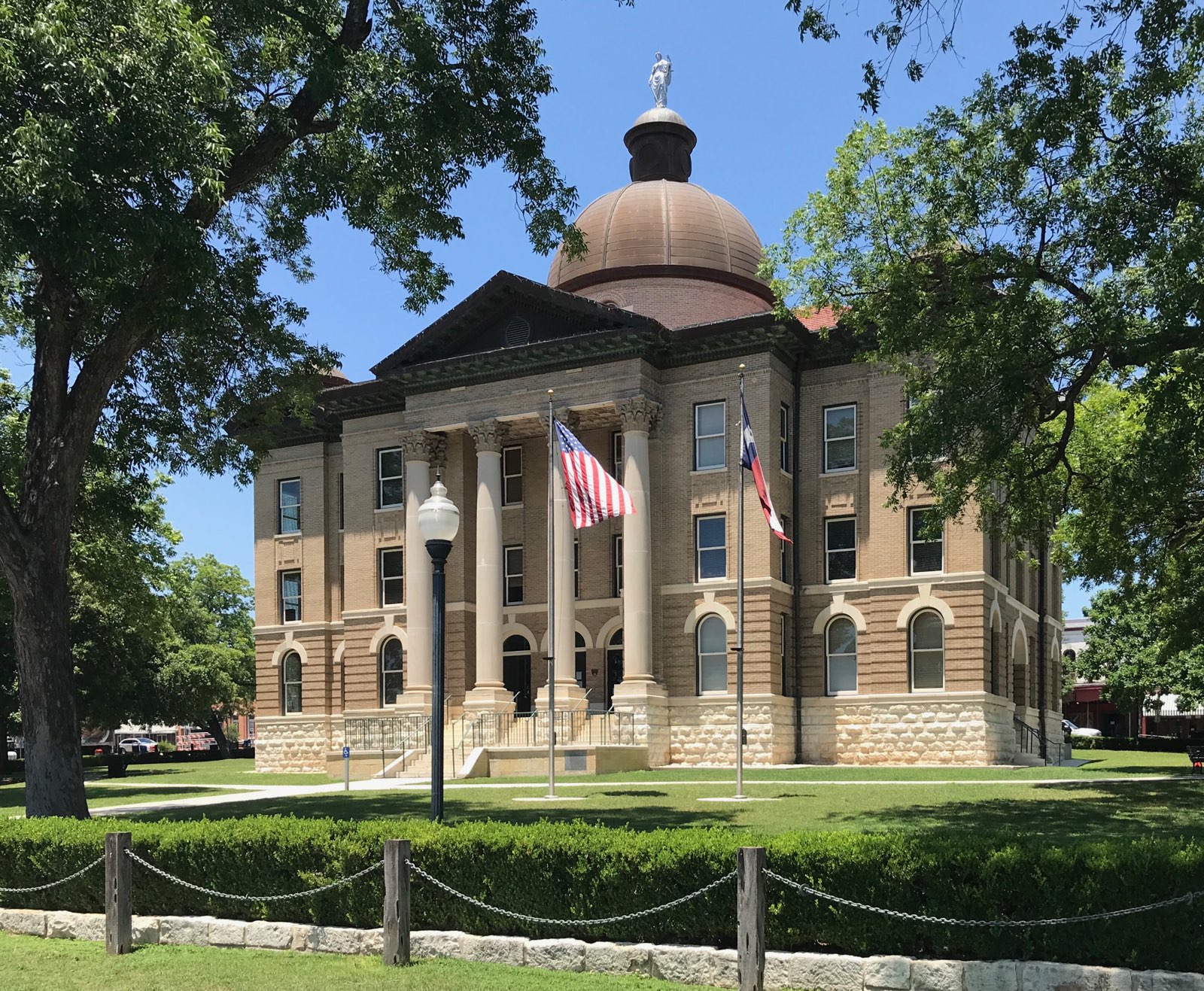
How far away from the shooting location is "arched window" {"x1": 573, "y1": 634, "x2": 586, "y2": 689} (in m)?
41.8

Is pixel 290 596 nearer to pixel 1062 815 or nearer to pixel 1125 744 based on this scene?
pixel 1062 815

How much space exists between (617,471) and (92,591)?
56.0ft

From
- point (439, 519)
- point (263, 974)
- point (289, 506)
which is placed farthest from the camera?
point (289, 506)

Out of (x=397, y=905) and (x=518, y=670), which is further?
(x=518, y=670)

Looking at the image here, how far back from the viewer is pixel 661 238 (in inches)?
1801

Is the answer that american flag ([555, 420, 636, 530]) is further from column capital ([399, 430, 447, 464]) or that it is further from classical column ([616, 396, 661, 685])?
column capital ([399, 430, 447, 464])

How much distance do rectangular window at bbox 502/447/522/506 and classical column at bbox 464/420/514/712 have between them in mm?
2585

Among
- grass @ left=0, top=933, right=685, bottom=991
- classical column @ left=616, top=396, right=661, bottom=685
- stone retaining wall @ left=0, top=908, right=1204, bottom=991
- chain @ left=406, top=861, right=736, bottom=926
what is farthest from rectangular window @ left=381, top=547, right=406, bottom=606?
chain @ left=406, top=861, right=736, bottom=926

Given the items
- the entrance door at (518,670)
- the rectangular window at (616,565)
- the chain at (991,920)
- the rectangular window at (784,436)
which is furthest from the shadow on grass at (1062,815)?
the entrance door at (518,670)

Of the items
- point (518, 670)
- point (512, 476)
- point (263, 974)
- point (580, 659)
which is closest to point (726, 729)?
point (580, 659)

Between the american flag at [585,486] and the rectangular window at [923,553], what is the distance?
567 inches

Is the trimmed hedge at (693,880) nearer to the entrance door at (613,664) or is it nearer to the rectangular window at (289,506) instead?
the entrance door at (613,664)

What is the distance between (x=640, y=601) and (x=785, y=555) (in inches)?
Answer: 184

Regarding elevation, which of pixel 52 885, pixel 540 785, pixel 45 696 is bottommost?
pixel 540 785
